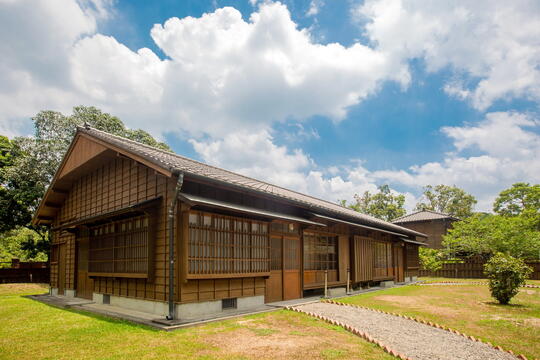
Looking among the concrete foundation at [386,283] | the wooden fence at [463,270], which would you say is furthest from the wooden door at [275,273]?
the wooden fence at [463,270]

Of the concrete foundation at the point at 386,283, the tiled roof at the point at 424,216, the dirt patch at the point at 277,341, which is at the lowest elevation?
the concrete foundation at the point at 386,283

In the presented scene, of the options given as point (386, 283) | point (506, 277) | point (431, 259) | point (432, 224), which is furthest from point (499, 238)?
point (506, 277)

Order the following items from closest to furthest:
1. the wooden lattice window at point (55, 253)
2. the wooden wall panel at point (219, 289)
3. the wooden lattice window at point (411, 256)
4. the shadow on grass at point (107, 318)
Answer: the shadow on grass at point (107, 318)
the wooden wall panel at point (219, 289)
the wooden lattice window at point (55, 253)
the wooden lattice window at point (411, 256)

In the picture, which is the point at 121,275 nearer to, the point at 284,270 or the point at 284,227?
the point at 284,270

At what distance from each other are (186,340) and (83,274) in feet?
28.8

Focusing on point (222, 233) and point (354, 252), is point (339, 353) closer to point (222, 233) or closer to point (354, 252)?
point (222, 233)

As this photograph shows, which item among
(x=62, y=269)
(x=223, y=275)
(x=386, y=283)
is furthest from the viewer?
(x=386, y=283)

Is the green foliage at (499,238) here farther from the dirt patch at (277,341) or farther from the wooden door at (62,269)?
the wooden door at (62,269)

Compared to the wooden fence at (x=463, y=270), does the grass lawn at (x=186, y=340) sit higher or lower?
higher

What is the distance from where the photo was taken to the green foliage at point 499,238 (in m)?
24.1

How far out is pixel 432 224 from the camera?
116 ft

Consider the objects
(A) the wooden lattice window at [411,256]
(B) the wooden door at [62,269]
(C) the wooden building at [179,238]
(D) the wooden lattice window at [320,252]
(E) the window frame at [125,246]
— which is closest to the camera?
(C) the wooden building at [179,238]

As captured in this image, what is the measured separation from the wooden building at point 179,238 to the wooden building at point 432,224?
72.8 feet

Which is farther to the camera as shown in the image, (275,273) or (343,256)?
(343,256)
